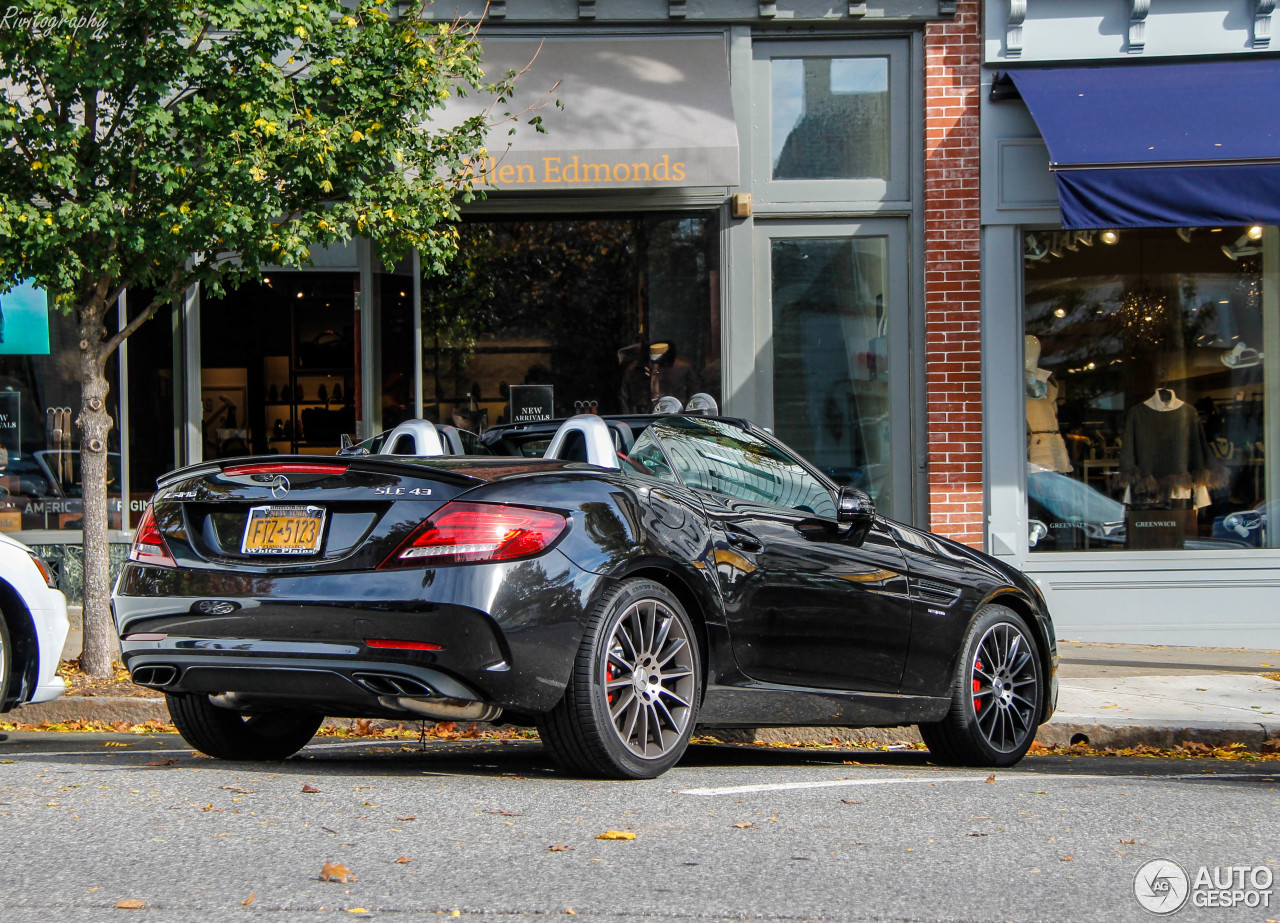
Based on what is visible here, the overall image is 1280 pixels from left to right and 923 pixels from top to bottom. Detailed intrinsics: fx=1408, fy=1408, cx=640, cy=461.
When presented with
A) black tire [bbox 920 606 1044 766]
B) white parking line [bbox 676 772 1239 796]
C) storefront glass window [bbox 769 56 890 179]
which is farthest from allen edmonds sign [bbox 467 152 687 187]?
white parking line [bbox 676 772 1239 796]

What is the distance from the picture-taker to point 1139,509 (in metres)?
12.0

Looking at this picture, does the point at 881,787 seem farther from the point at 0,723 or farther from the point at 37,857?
the point at 0,723

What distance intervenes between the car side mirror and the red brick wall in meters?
6.13

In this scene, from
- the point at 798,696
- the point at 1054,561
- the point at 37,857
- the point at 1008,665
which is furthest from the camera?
the point at 1054,561

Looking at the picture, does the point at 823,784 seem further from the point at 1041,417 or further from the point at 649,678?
the point at 1041,417

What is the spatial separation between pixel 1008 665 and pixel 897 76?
6929mm

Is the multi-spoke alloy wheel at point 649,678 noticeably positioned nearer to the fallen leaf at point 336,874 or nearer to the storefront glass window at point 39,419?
the fallen leaf at point 336,874

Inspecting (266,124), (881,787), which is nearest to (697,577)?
(881,787)

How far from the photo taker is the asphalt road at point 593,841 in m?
3.44

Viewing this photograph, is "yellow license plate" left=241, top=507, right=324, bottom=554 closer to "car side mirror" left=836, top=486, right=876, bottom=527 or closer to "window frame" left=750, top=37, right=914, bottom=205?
"car side mirror" left=836, top=486, right=876, bottom=527

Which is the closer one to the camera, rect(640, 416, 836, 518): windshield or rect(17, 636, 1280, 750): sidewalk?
rect(640, 416, 836, 518): windshield

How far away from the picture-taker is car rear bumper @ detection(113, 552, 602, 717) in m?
4.51

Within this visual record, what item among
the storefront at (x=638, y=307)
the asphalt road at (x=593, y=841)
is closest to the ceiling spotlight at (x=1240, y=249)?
the storefront at (x=638, y=307)
